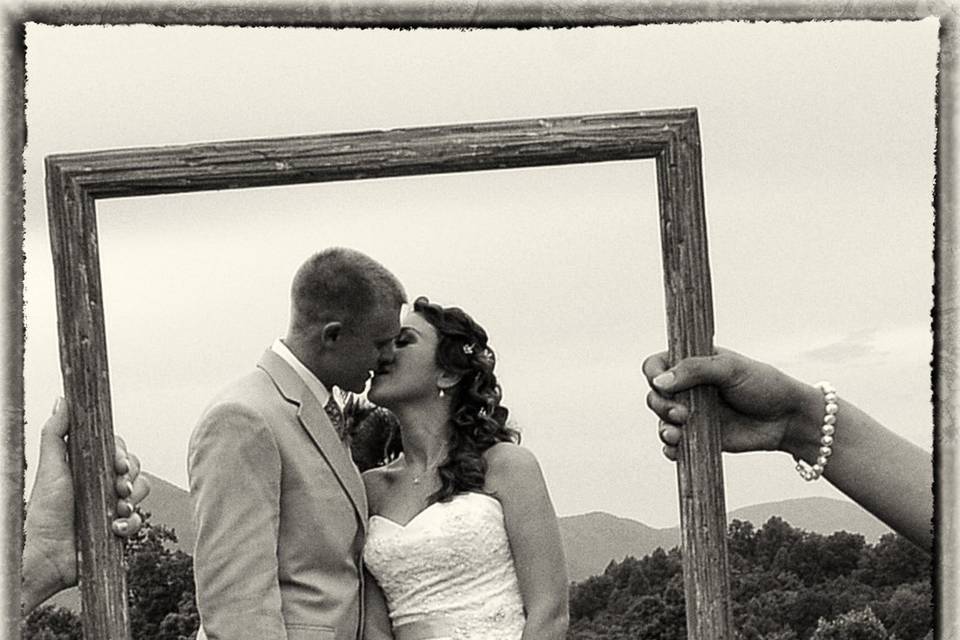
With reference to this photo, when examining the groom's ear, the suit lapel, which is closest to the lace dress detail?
the suit lapel

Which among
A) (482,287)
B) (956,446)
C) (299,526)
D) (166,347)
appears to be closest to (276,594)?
(299,526)

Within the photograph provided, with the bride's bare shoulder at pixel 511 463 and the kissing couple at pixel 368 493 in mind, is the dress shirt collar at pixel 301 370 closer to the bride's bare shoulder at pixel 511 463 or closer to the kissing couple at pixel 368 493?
the kissing couple at pixel 368 493

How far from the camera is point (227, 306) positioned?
14.5 feet

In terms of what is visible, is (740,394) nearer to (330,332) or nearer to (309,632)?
(330,332)

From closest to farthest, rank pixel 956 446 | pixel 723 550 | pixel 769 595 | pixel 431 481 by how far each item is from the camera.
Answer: pixel 956 446 → pixel 723 550 → pixel 769 595 → pixel 431 481

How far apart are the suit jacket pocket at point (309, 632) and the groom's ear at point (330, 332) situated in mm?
858

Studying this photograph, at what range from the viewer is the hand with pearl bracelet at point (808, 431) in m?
4.03

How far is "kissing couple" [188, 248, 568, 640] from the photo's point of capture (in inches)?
165

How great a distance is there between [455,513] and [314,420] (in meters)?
0.99

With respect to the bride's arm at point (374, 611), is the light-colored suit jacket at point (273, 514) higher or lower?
higher

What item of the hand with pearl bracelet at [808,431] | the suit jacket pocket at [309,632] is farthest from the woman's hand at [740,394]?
the suit jacket pocket at [309,632]

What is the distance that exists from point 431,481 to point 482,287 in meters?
1.11

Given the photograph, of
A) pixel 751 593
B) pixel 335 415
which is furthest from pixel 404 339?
pixel 751 593

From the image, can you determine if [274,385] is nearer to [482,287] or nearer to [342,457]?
[342,457]
